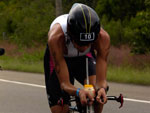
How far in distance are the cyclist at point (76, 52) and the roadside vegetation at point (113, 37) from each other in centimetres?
657

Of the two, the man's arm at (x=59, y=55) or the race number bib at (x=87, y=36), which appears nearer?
the race number bib at (x=87, y=36)

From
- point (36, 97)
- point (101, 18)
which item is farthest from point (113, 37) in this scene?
point (36, 97)

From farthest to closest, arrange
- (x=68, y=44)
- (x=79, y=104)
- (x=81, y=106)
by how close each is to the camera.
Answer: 1. (x=68, y=44)
2. (x=79, y=104)
3. (x=81, y=106)

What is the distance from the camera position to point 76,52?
382 cm

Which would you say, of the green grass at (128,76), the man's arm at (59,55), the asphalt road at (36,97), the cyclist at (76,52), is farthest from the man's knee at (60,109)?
the green grass at (128,76)

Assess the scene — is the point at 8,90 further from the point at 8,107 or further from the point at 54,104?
the point at 54,104

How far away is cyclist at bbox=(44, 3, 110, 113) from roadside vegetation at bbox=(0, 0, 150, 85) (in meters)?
Result: 6.57

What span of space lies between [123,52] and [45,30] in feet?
19.8

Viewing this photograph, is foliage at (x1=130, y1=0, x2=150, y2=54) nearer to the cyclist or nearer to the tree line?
the tree line

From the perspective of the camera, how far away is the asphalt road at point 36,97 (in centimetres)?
739

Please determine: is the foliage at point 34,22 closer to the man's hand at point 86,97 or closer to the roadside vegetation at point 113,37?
the roadside vegetation at point 113,37

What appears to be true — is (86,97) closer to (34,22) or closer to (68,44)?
(68,44)

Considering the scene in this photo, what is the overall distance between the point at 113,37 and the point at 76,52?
1589 centimetres

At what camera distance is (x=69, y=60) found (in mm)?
4062
